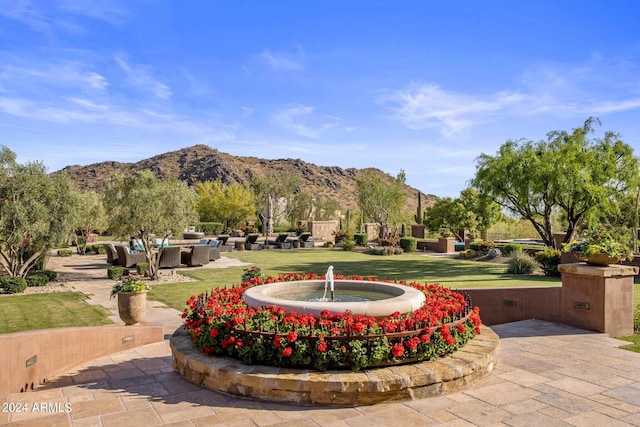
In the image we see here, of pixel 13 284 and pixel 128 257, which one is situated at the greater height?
pixel 128 257

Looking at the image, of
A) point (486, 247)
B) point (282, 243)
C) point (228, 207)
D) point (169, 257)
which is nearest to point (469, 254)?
point (486, 247)

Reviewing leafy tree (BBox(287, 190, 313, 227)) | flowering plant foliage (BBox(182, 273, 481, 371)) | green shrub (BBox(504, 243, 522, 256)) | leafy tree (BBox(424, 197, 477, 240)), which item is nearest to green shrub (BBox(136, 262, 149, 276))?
flowering plant foliage (BBox(182, 273, 481, 371))

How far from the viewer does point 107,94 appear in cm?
1406

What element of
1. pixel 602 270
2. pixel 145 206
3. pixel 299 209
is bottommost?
pixel 602 270

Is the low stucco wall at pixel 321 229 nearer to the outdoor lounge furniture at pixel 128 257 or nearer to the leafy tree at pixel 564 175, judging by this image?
the leafy tree at pixel 564 175

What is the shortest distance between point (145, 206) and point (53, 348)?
8455 millimetres

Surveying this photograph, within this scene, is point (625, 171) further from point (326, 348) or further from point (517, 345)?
point (326, 348)

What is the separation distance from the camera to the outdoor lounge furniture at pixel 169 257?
54.3ft

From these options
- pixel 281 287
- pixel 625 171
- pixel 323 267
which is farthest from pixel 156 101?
pixel 625 171

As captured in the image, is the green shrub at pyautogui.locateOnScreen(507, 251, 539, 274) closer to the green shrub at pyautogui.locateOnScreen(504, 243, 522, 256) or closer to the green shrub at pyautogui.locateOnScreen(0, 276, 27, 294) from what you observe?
the green shrub at pyautogui.locateOnScreen(504, 243, 522, 256)

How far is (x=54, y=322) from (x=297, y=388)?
22.6 ft

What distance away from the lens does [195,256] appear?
57.9 ft

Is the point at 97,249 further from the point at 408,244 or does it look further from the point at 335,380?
the point at 335,380

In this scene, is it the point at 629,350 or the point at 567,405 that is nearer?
the point at 567,405
